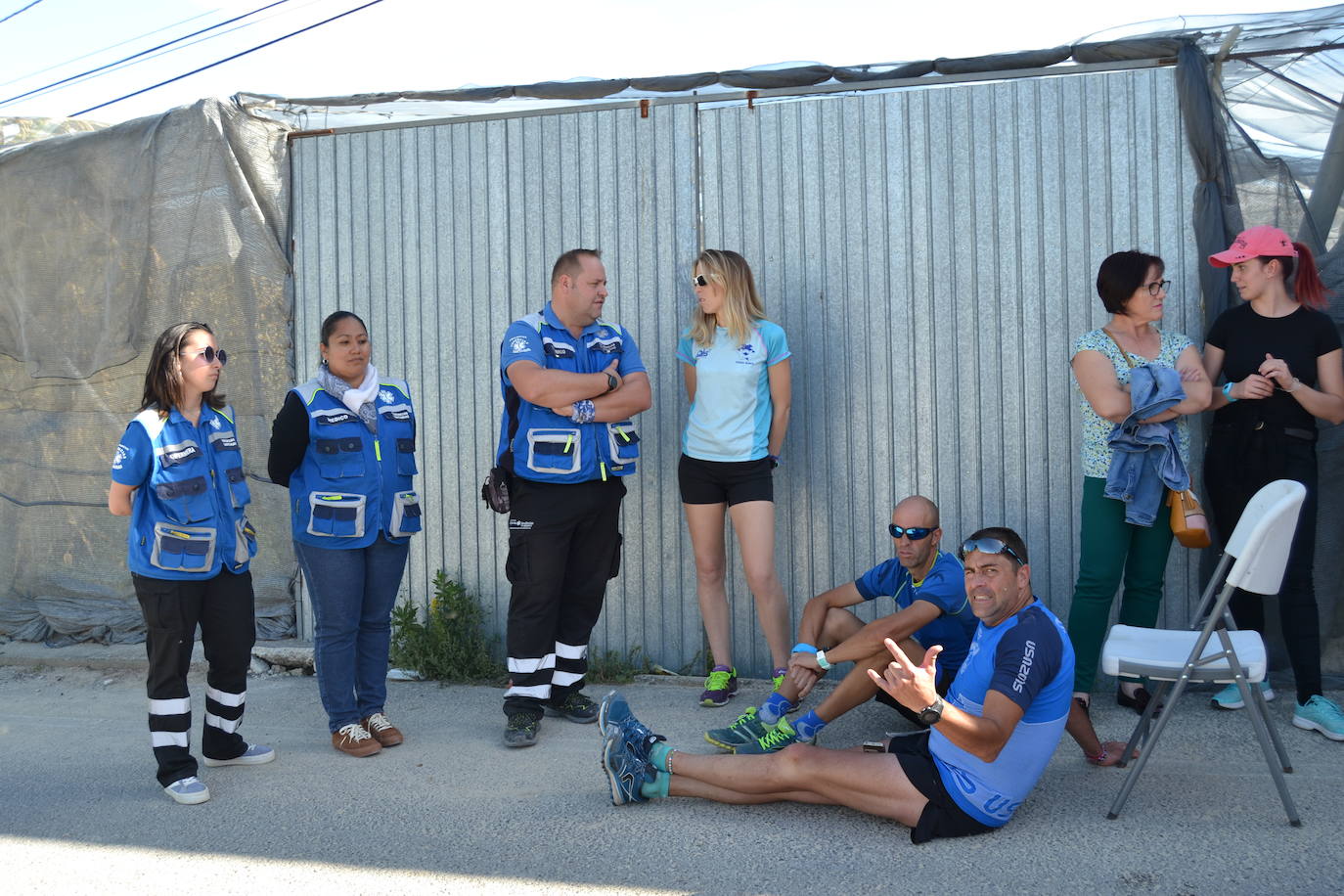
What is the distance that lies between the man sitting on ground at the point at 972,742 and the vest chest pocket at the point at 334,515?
5.89ft

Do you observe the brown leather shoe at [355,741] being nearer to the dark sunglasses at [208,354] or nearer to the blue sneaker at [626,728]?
the blue sneaker at [626,728]

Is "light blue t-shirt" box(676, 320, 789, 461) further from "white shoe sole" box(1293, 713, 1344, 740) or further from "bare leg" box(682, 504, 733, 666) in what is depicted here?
"white shoe sole" box(1293, 713, 1344, 740)

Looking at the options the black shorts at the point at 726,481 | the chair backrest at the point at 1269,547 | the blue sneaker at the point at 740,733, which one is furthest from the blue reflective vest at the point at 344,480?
the chair backrest at the point at 1269,547

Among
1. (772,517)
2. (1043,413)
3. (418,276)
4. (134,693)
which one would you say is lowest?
(134,693)

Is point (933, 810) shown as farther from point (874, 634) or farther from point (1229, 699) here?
point (1229, 699)

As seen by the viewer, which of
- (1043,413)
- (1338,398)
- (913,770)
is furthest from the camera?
(1043,413)

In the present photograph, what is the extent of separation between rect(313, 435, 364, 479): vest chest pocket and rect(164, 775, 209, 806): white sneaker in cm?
126

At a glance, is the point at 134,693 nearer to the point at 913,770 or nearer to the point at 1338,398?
the point at 913,770

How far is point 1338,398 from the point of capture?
15.7 feet

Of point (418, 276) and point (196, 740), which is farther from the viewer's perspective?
point (418, 276)

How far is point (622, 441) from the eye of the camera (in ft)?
16.9

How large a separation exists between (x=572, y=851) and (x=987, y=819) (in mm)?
1327

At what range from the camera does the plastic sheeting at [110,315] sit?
21.5 ft

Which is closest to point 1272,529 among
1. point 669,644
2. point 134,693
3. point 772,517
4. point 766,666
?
point 772,517
